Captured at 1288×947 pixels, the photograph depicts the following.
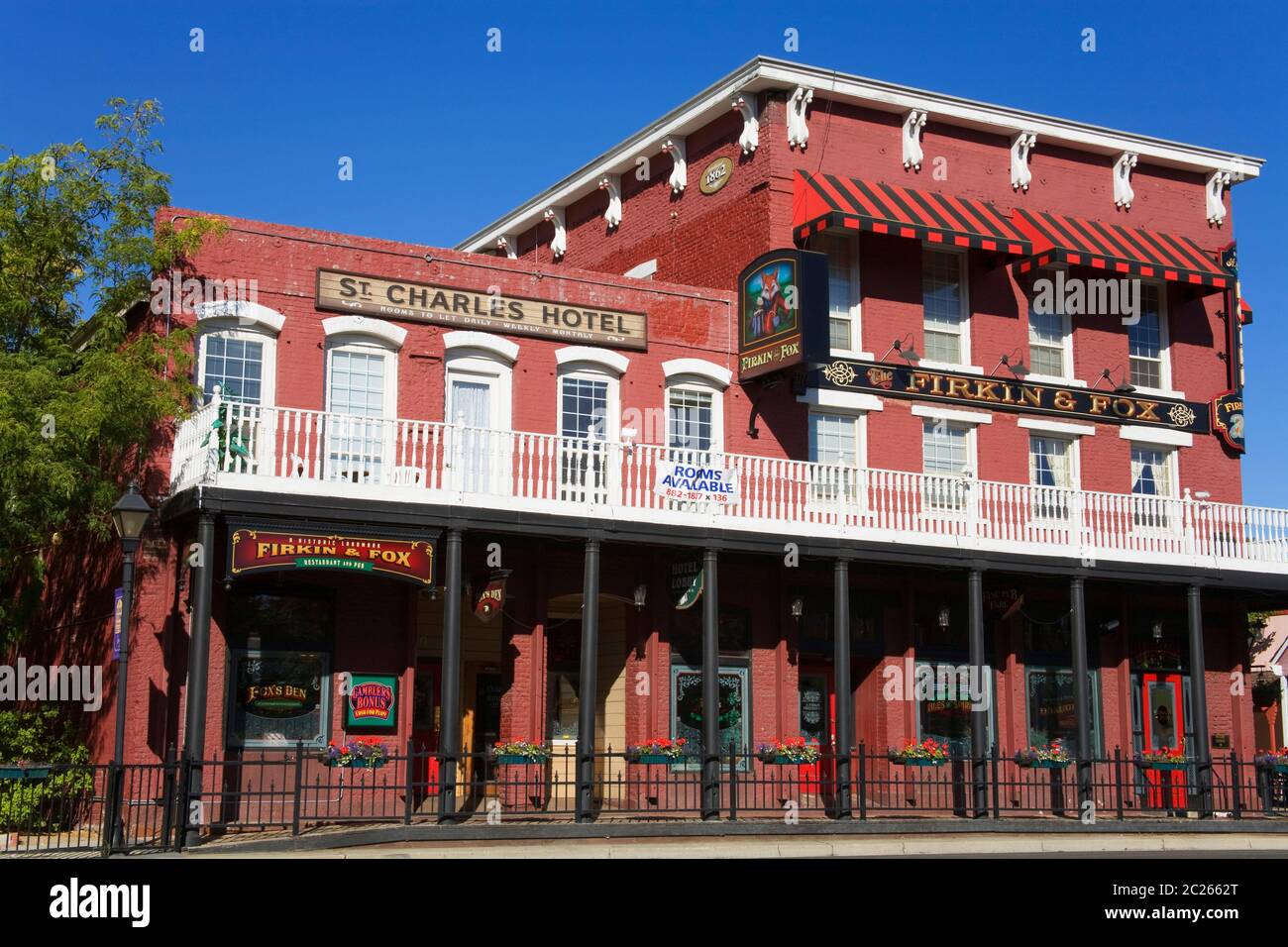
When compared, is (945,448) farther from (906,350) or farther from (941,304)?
(941,304)

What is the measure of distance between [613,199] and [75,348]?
38.6ft

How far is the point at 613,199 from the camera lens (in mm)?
29797

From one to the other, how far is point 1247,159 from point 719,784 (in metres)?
18.0

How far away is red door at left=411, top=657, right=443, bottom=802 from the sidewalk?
5.26 meters

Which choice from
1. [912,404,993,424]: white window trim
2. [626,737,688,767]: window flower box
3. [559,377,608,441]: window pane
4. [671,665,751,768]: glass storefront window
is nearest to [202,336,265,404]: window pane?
[559,377,608,441]: window pane

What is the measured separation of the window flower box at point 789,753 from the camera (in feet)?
74.1

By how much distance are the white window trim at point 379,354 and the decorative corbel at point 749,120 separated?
25.2 ft

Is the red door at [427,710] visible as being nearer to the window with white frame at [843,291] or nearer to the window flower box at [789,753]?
the window flower box at [789,753]

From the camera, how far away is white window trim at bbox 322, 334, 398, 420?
2220 cm

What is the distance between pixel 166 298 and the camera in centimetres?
2070

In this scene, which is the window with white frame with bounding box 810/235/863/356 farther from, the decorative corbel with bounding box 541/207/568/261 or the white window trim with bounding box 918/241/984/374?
the decorative corbel with bounding box 541/207/568/261

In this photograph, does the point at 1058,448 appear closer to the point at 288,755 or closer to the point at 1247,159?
the point at 1247,159

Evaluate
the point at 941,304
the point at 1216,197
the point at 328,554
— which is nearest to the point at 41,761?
the point at 328,554
